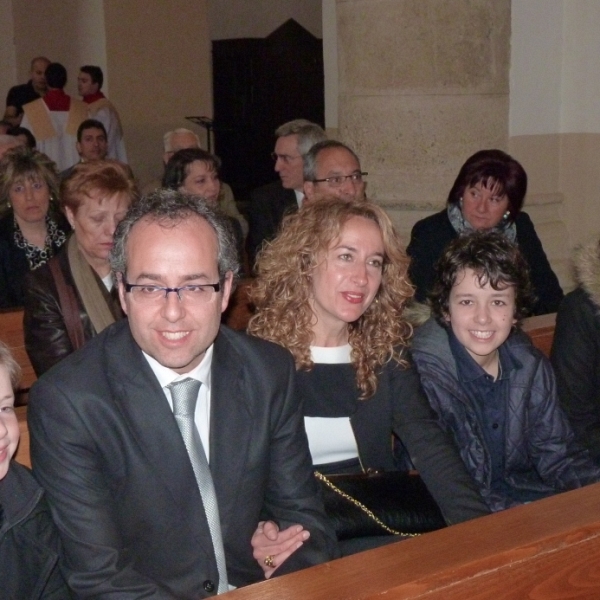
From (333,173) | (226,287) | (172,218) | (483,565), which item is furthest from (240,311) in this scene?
(483,565)

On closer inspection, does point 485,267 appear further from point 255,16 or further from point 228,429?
point 255,16

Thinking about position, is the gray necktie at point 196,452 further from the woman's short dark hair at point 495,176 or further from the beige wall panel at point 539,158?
the beige wall panel at point 539,158

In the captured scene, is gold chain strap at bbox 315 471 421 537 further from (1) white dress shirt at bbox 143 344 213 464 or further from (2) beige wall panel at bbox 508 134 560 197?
(2) beige wall panel at bbox 508 134 560 197

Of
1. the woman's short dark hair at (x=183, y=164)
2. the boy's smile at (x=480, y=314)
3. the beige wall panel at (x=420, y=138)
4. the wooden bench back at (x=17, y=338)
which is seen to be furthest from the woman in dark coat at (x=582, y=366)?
the woman's short dark hair at (x=183, y=164)

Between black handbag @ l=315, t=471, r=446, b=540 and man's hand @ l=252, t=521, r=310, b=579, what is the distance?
305 mm

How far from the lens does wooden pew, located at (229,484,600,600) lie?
1903 mm

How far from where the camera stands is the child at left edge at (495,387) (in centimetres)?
325

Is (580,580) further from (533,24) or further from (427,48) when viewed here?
(533,24)

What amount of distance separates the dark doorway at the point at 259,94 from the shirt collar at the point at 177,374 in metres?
11.2

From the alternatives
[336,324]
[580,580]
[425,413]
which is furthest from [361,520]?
[580,580]

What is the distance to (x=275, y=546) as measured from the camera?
2.56 metres

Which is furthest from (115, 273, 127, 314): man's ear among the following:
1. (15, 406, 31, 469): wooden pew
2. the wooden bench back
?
the wooden bench back

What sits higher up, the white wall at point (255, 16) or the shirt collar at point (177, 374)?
the white wall at point (255, 16)

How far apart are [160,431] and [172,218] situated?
1.61 feet
